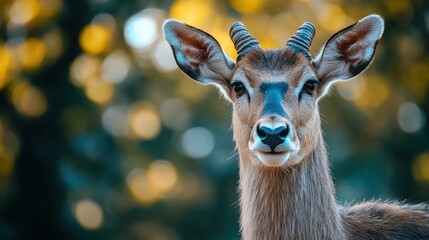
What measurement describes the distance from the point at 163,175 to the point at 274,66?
21.4 m

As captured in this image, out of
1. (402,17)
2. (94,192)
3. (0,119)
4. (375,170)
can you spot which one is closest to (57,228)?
(94,192)

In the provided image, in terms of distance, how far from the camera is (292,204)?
10.6 meters

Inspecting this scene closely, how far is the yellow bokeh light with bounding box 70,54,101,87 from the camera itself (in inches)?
1239

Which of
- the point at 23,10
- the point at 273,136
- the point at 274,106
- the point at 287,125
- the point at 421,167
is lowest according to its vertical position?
the point at 273,136

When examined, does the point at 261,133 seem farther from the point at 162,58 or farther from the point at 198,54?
the point at 162,58

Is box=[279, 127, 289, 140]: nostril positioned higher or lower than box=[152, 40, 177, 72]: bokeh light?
lower

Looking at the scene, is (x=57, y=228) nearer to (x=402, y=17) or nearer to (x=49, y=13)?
(x=49, y=13)

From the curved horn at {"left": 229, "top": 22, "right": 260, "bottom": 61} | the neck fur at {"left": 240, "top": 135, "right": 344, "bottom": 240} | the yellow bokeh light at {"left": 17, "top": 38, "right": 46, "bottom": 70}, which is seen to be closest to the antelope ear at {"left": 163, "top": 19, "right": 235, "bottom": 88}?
the curved horn at {"left": 229, "top": 22, "right": 260, "bottom": 61}

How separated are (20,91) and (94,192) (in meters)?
3.66

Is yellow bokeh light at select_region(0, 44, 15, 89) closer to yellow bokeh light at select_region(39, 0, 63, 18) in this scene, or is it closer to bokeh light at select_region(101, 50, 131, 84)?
yellow bokeh light at select_region(39, 0, 63, 18)

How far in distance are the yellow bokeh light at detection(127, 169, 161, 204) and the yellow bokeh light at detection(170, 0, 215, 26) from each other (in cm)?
499

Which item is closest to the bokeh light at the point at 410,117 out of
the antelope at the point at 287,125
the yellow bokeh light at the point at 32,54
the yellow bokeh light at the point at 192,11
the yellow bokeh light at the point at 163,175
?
the yellow bokeh light at the point at 192,11

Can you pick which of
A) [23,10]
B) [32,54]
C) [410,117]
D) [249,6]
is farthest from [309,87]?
[23,10]

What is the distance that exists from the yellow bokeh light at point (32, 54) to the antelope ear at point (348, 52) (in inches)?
816
